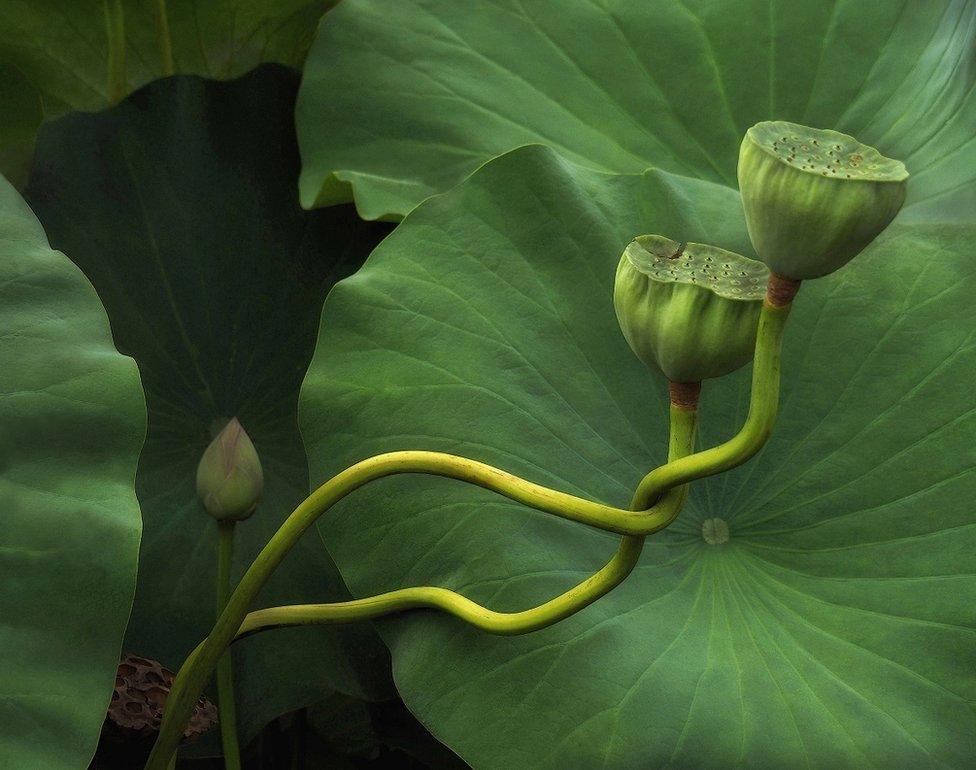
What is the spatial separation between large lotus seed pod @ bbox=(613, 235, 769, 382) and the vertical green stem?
705 mm

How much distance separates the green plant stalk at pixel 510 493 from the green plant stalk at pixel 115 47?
61 centimetres

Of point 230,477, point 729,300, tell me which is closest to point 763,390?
point 729,300

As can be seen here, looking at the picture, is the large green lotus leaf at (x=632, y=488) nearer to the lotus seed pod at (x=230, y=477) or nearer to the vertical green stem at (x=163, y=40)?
the lotus seed pod at (x=230, y=477)

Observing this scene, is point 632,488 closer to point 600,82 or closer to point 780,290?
point 780,290

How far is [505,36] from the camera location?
3.12 feet

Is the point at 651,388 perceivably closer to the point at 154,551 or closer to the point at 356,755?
the point at 154,551

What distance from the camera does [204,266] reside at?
3.08 ft

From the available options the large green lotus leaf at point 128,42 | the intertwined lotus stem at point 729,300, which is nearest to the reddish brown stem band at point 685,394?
the intertwined lotus stem at point 729,300

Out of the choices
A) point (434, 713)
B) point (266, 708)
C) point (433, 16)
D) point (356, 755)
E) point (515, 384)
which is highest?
point (433, 16)

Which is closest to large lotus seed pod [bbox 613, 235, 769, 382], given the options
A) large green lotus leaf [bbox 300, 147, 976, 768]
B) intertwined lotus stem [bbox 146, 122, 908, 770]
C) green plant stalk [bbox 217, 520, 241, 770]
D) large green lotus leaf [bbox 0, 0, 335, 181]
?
intertwined lotus stem [bbox 146, 122, 908, 770]

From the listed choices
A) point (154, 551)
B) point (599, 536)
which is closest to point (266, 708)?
point (154, 551)

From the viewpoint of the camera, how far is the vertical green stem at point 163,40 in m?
1.03

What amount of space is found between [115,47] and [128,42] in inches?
0.8

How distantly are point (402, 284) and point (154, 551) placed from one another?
11.9 inches
